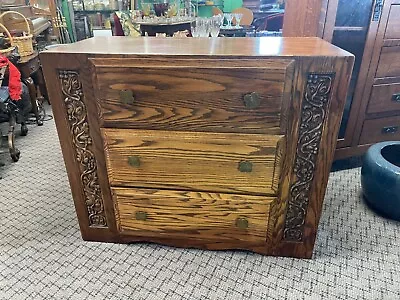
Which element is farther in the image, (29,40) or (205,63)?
(29,40)

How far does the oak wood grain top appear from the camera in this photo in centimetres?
102

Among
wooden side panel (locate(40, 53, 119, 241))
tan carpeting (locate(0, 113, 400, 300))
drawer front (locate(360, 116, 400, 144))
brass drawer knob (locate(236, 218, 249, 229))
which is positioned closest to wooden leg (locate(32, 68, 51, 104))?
tan carpeting (locate(0, 113, 400, 300))

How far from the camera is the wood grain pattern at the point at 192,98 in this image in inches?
40.6

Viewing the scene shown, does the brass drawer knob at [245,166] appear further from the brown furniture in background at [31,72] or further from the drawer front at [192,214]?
the brown furniture in background at [31,72]

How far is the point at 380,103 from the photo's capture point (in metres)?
1.85

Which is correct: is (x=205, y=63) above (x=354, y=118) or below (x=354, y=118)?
above

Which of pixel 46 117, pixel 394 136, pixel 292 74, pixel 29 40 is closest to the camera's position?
pixel 292 74

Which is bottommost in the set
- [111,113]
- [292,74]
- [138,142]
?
[138,142]

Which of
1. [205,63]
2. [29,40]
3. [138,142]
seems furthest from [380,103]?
[29,40]

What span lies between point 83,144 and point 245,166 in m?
0.63

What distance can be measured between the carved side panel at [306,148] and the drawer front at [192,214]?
4.1 inches

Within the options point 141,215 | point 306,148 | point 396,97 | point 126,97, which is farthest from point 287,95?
point 396,97

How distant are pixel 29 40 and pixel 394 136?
8.93 feet

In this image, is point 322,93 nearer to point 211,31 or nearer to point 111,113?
point 111,113
